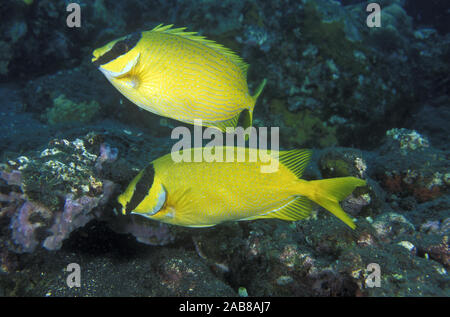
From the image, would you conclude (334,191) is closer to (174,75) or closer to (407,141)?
(174,75)

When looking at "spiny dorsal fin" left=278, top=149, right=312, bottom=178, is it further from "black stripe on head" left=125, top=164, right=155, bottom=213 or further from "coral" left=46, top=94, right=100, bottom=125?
"coral" left=46, top=94, right=100, bottom=125

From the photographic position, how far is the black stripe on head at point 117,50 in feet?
5.67

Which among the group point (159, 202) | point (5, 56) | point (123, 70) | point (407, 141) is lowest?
point (5, 56)

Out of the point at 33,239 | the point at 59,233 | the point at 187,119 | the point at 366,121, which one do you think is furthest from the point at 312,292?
the point at 366,121

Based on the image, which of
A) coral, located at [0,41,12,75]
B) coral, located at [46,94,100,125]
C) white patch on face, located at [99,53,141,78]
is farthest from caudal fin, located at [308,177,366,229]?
coral, located at [0,41,12,75]

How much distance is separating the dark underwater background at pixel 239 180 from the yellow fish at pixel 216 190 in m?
0.83

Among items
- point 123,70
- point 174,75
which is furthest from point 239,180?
point 123,70

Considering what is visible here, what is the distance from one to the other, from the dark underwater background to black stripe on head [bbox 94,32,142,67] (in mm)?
1320

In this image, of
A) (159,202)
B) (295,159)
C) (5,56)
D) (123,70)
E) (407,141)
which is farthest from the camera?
(5,56)

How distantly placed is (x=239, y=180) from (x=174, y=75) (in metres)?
0.89

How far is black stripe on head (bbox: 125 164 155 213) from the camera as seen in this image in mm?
1829

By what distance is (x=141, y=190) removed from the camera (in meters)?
1.85

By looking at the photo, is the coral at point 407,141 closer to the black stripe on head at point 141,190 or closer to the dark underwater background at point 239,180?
the dark underwater background at point 239,180

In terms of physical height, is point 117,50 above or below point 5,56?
above
